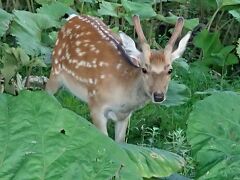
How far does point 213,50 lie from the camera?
25.5 feet

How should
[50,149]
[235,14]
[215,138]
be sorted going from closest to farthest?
[50,149]
[215,138]
[235,14]

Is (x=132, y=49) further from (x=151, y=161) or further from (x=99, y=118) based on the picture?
(x=151, y=161)

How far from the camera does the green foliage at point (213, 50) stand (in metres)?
7.66

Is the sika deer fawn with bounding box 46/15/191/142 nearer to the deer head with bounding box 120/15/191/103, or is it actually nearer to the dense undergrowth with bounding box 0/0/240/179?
the deer head with bounding box 120/15/191/103

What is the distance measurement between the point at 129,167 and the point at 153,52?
3.69 metres

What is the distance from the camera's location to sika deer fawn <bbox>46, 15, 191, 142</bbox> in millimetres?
5496

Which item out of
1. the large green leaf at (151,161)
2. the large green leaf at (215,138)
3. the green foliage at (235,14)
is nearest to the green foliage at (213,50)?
the green foliage at (235,14)

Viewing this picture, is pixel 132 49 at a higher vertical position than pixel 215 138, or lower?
lower

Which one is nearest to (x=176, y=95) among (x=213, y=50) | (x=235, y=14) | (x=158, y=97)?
(x=158, y=97)

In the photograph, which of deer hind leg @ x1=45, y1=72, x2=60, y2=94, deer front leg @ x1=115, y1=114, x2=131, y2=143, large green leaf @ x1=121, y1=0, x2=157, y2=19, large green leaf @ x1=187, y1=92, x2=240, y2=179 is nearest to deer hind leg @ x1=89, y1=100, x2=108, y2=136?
deer front leg @ x1=115, y1=114, x2=131, y2=143

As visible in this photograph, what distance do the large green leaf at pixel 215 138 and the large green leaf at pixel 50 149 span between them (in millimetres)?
263

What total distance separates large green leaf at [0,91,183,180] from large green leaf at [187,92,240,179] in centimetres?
26

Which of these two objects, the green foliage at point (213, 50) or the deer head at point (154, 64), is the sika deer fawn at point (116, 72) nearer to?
the deer head at point (154, 64)

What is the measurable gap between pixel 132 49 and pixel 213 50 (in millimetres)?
2201
